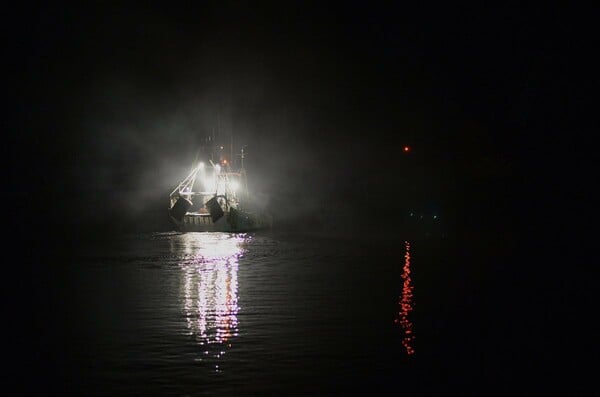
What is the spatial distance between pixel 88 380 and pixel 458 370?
6.28 metres

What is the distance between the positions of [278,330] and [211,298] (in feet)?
16.8

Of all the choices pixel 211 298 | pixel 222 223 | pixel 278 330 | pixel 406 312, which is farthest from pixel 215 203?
pixel 278 330

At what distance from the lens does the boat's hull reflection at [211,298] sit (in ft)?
47.4

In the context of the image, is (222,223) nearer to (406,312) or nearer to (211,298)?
(211,298)

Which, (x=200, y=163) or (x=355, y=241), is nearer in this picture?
(x=355, y=241)

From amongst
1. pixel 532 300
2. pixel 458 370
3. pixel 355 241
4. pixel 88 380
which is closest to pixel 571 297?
pixel 532 300

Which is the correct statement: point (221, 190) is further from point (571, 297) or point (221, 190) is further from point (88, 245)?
point (571, 297)

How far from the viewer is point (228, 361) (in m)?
12.6

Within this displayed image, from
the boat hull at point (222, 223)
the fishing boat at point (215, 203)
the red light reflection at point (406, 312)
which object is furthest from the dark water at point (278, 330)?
the fishing boat at point (215, 203)

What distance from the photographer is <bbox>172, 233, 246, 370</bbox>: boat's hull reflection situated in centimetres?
1445

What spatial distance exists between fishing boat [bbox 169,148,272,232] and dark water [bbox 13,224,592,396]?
30.6 metres

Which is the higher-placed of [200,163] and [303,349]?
[200,163]

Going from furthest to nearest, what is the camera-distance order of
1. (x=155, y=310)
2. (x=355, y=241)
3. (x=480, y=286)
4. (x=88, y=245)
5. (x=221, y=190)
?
(x=221, y=190), (x=355, y=241), (x=88, y=245), (x=480, y=286), (x=155, y=310)

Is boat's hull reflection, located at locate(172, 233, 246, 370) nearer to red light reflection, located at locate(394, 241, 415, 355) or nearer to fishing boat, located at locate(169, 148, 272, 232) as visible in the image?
red light reflection, located at locate(394, 241, 415, 355)
